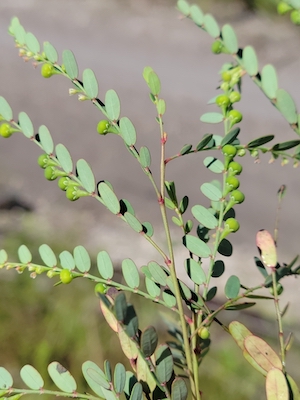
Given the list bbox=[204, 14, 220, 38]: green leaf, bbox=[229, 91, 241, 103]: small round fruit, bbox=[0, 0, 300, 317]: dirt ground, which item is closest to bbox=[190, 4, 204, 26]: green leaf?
bbox=[204, 14, 220, 38]: green leaf

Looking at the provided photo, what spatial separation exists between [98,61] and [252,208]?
1.28 meters

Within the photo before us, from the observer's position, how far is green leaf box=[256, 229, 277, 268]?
0.28 m

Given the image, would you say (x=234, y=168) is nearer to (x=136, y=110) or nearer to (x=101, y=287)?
(x=101, y=287)

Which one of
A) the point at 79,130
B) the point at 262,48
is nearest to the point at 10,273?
the point at 79,130

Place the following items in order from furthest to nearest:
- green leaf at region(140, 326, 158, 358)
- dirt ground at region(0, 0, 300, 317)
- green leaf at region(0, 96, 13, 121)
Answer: dirt ground at region(0, 0, 300, 317) → green leaf at region(0, 96, 13, 121) → green leaf at region(140, 326, 158, 358)

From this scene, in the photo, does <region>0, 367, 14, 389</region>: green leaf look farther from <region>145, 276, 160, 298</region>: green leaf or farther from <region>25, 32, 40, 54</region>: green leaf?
<region>25, 32, 40, 54</region>: green leaf

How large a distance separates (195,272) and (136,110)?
6.65 ft

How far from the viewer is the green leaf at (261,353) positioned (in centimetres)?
26

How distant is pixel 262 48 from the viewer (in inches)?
100

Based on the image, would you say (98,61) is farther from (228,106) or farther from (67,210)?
(228,106)

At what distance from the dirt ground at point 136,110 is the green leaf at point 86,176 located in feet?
3.83

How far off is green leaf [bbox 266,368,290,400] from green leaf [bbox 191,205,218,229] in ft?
0.35

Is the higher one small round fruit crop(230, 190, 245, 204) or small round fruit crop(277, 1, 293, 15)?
small round fruit crop(277, 1, 293, 15)

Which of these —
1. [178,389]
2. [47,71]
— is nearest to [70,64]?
[47,71]
